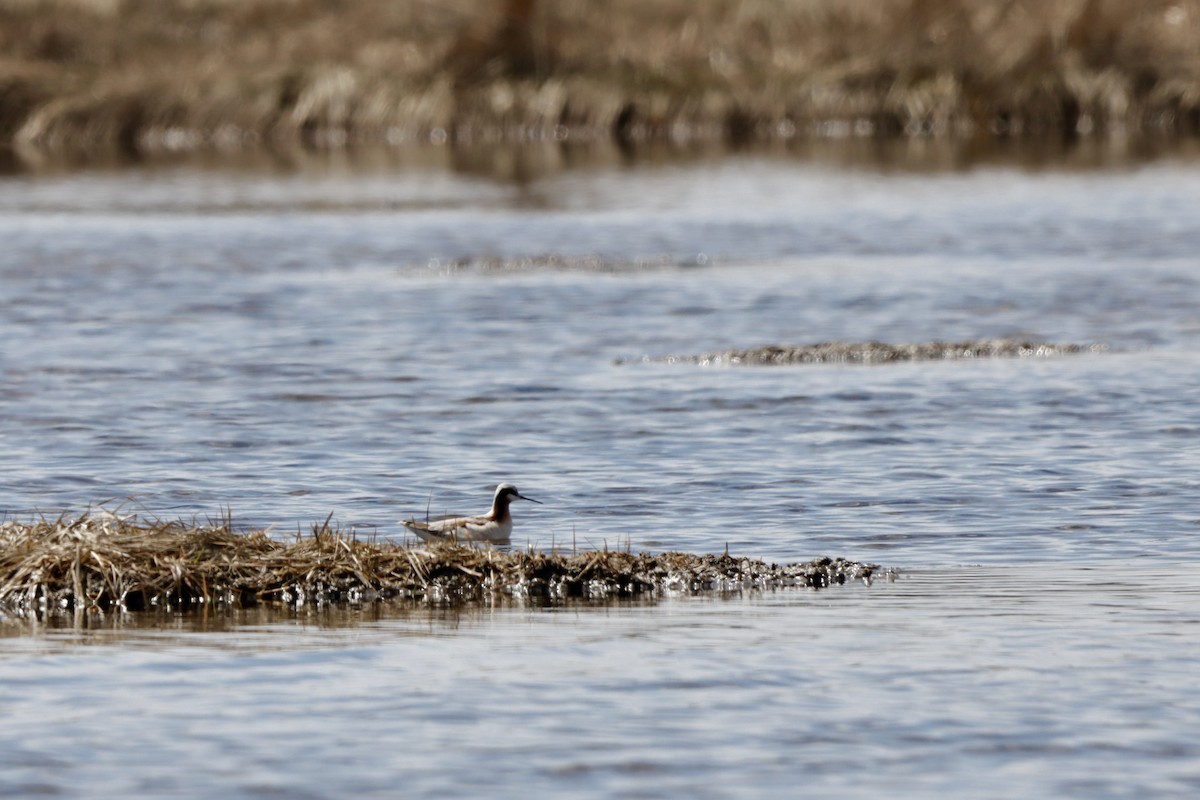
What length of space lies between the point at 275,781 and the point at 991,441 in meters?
10.3

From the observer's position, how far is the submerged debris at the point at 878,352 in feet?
76.2

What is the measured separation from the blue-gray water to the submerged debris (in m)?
0.47

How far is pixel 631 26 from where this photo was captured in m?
59.7

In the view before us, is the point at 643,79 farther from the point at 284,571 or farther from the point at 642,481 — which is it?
the point at 284,571

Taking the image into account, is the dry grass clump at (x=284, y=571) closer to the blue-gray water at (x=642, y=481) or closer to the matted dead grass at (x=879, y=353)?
the blue-gray water at (x=642, y=481)

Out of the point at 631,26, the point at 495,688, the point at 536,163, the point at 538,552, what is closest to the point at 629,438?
the point at 538,552

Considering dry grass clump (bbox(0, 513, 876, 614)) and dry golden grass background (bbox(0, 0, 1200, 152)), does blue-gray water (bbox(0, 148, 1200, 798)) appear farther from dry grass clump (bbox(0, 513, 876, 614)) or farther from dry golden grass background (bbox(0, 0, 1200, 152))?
dry golden grass background (bbox(0, 0, 1200, 152))

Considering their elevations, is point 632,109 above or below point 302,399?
above

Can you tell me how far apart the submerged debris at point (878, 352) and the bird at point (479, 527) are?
9.70m

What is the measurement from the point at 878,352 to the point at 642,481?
721cm

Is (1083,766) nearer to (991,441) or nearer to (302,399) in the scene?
(991,441)

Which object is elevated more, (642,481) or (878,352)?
(878,352)

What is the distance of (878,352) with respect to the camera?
23.3 m

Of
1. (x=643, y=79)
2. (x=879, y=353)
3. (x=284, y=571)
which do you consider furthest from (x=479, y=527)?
(x=643, y=79)
